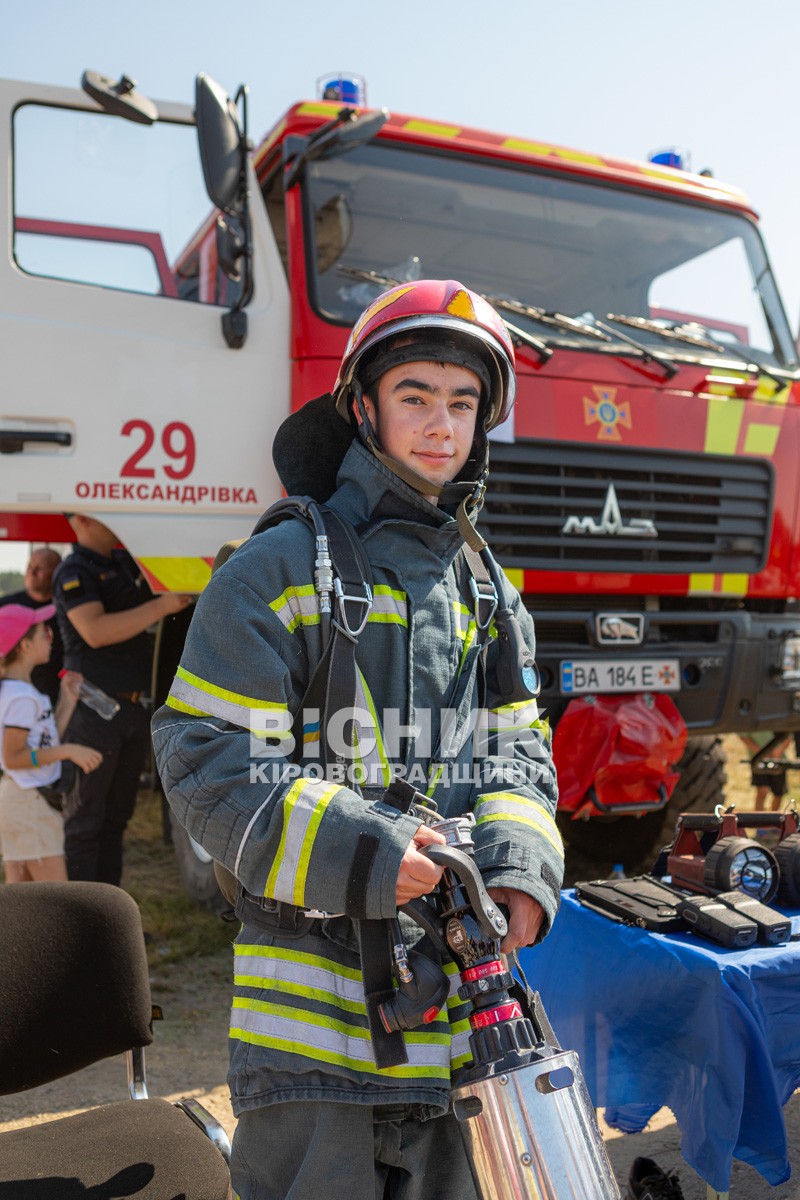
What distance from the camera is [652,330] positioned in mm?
4160

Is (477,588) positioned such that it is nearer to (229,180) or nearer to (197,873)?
(229,180)

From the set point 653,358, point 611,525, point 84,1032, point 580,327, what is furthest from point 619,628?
point 84,1032

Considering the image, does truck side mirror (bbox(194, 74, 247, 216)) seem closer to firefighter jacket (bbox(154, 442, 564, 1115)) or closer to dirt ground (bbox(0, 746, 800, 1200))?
firefighter jacket (bbox(154, 442, 564, 1115))

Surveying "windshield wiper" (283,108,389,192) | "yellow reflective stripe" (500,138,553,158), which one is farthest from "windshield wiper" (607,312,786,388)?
"windshield wiper" (283,108,389,192)

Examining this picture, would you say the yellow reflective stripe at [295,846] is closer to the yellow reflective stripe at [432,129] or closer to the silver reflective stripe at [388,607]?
the silver reflective stripe at [388,607]

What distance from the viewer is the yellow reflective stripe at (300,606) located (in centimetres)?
149

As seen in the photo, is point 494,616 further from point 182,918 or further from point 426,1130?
point 182,918

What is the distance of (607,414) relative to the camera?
12.7 feet

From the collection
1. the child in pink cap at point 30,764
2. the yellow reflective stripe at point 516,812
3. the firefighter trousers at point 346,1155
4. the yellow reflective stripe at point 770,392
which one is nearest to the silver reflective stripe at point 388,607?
the yellow reflective stripe at point 516,812

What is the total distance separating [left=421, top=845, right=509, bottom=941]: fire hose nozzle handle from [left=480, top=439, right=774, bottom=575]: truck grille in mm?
2377

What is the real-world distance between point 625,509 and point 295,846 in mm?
2861

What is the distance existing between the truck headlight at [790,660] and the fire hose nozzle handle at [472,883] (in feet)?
10.4

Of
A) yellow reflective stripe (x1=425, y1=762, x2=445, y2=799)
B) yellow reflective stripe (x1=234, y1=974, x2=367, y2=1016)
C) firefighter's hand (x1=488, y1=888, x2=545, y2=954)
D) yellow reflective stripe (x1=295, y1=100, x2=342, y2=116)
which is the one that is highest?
yellow reflective stripe (x1=295, y1=100, x2=342, y2=116)

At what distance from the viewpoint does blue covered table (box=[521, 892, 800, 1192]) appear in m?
1.95
